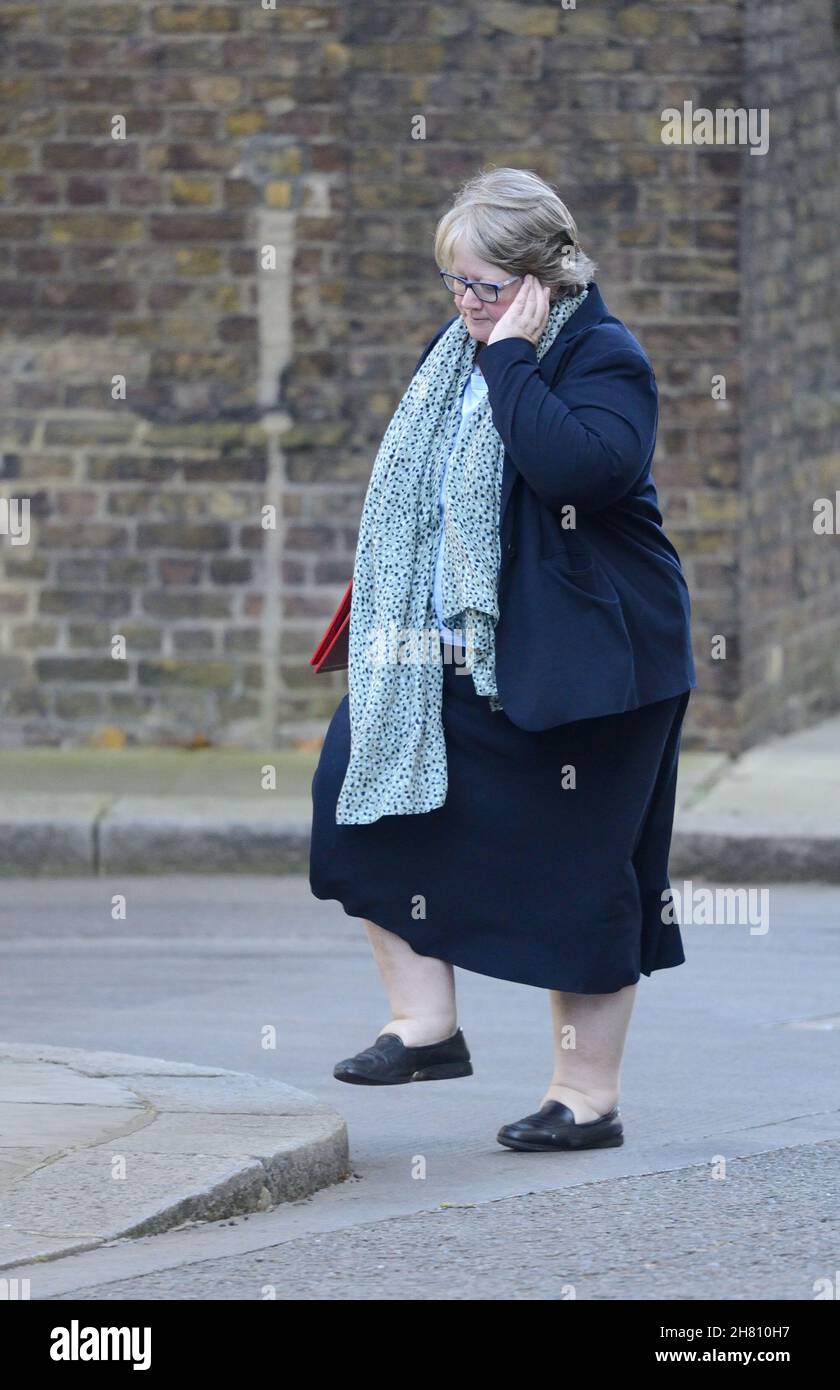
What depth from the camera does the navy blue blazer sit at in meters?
4.82

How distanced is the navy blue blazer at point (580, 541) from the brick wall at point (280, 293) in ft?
20.1

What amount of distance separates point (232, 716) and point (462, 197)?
6.42 m

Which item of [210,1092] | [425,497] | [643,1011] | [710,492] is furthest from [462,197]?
[710,492]

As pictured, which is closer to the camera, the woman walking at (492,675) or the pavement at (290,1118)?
the pavement at (290,1118)

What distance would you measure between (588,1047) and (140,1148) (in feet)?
2.90

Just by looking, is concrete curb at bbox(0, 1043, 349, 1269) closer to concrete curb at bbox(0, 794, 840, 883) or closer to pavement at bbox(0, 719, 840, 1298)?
pavement at bbox(0, 719, 840, 1298)

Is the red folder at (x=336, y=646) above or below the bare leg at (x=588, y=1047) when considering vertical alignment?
above

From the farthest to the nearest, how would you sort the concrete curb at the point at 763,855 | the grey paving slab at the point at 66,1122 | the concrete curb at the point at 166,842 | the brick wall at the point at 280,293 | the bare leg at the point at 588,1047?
the brick wall at the point at 280,293, the concrete curb at the point at 166,842, the concrete curb at the point at 763,855, the bare leg at the point at 588,1047, the grey paving slab at the point at 66,1122

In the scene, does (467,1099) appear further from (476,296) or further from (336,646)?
(476,296)

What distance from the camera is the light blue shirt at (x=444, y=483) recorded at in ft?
16.4

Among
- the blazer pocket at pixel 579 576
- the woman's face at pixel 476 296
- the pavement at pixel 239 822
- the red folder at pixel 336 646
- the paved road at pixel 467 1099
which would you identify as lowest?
the paved road at pixel 467 1099

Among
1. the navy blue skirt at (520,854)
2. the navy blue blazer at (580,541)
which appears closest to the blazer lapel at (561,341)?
the navy blue blazer at (580,541)

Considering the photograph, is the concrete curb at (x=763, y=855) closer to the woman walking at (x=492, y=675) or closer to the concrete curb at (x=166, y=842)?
the concrete curb at (x=166, y=842)
